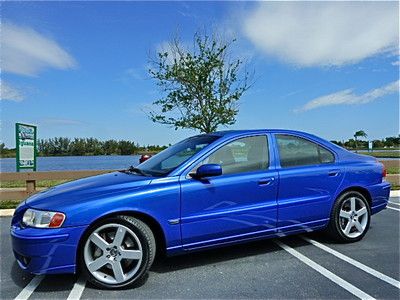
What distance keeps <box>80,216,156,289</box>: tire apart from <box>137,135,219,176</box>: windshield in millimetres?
727

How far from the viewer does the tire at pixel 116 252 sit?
3.37 meters

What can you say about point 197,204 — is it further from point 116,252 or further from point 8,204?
point 8,204

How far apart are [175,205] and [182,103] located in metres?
10.6

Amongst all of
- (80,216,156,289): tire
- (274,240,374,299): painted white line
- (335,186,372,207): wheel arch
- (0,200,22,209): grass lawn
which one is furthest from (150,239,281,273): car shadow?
(0,200,22,209): grass lawn

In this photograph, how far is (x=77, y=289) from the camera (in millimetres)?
3373

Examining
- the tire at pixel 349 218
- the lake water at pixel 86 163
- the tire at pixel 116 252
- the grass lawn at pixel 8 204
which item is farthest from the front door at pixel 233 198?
the grass lawn at pixel 8 204

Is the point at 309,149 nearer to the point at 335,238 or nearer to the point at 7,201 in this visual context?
the point at 335,238

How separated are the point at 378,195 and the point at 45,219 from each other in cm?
431

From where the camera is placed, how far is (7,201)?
838cm

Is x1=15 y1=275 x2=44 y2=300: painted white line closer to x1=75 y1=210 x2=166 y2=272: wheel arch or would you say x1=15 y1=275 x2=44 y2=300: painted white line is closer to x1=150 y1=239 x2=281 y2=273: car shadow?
x1=75 y1=210 x2=166 y2=272: wheel arch

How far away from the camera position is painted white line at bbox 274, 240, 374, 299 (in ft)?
10.6

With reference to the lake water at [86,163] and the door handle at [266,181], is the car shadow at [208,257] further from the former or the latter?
the lake water at [86,163]

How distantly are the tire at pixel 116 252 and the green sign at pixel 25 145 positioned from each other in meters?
8.61

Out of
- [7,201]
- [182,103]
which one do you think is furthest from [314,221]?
[182,103]
